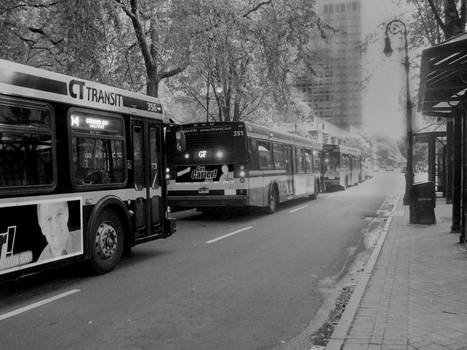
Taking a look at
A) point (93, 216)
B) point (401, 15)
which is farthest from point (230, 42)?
point (93, 216)

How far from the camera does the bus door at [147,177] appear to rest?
357 inches

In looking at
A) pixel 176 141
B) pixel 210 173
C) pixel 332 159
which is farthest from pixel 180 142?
pixel 332 159

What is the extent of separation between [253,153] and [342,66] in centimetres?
389

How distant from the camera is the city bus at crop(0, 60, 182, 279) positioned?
6355 millimetres

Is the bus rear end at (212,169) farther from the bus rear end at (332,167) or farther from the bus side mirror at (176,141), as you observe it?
the bus rear end at (332,167)

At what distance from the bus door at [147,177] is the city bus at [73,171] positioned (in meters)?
0.02

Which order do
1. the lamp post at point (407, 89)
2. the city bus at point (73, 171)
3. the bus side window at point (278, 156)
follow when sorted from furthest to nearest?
1. the lamp post at point (407, 89)
2. the bus side window at point (278, 156)
3. the city bus at point (73, 171)

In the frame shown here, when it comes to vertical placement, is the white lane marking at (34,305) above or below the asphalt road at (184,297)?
above

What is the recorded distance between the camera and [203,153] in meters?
15.7

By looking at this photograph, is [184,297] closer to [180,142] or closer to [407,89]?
[180,142]

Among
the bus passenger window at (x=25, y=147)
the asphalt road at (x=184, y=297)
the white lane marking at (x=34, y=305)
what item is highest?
the bus passenger window at (x=25, y=147)

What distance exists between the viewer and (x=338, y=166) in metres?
35.5

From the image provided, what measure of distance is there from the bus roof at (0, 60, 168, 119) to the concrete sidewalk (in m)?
4.78

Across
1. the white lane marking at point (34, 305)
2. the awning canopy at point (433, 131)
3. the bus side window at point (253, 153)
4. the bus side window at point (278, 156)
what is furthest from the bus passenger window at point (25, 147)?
the awning canopy at point (433, 131)
